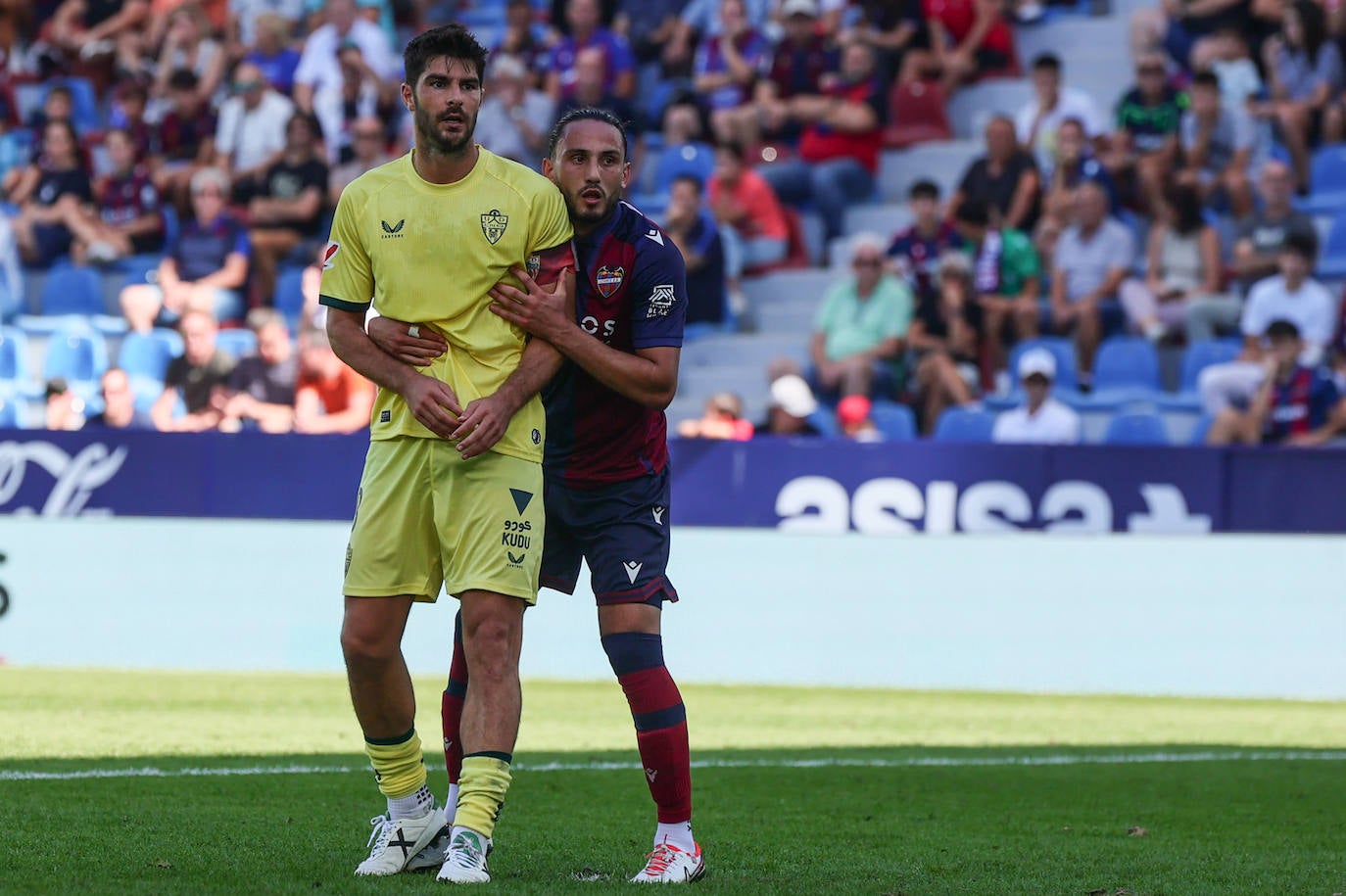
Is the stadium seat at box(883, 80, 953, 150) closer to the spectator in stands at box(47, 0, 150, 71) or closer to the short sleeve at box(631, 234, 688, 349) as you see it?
the spectator in stands at box(47, 0, 150, 71)

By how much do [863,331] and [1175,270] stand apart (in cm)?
244

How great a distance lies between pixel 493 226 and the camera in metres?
5.32

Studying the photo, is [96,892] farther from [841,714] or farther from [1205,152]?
[1205,152]

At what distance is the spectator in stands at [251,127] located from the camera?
19.2 metres

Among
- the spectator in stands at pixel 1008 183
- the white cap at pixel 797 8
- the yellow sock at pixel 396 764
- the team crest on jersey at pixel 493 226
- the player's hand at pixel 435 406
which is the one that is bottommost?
the yellow sock at pixel 396 764

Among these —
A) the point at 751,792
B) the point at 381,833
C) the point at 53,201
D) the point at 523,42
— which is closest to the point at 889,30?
the point at 523,42

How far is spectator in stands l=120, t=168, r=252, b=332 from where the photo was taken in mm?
17750

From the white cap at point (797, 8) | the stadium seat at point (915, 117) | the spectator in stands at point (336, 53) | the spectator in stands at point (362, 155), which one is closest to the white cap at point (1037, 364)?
the stadium seat at point (915, 117)

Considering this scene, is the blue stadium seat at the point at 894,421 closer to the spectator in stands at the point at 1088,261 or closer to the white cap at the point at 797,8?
the spectator in stands at the point at 1088,261

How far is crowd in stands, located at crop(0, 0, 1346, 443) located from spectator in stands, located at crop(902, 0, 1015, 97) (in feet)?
0.09

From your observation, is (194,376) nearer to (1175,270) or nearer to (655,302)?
(1175,270)

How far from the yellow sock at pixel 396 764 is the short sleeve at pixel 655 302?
51.1 inches

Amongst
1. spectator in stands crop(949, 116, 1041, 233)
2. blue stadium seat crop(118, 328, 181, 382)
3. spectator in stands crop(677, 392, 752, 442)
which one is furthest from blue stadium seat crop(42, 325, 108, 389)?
spectator in stands crop(949, 116, 1041, 233)

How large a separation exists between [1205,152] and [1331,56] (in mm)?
1269
